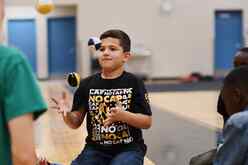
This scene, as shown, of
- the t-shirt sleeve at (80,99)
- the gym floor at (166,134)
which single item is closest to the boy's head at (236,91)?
the t-shirt sleeve at (80,99)

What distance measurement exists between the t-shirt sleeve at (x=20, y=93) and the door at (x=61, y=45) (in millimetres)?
17713

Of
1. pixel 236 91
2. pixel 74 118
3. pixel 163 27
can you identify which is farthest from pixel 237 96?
pixel 163 27

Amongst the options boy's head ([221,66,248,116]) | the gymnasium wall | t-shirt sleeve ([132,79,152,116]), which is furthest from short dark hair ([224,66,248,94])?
the gymnasium wall

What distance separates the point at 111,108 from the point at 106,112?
0.07 meters

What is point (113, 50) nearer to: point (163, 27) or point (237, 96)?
point (237, 96)

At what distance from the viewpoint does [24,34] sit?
1919 centimetres

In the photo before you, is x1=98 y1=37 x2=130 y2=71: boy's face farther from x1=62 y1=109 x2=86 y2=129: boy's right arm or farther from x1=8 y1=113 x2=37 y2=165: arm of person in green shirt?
x1=8 y1=113 x2=37 y2=165: arm of person in green shirt

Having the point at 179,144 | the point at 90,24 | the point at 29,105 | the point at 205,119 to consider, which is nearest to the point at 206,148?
the point at 179,144

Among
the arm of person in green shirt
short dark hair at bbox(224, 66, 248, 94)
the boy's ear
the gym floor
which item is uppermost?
short dark hair at bbox(224, 66, 248, 94)

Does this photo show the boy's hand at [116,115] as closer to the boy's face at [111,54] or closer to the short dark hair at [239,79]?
the boy's face at [111,54]

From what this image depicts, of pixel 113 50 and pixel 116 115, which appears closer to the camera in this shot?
pixel 116 115

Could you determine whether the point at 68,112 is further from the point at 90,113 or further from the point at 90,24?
the point at 90,24

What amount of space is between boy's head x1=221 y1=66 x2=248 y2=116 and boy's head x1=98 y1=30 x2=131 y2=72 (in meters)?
1.31

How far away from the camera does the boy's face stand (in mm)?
3682
